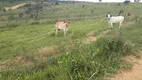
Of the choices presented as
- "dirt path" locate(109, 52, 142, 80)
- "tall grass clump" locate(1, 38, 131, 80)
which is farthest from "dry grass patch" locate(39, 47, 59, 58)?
"dirt path" locate(109, 52, 142, 80)

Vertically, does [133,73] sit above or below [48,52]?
above

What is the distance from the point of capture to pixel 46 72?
625cm

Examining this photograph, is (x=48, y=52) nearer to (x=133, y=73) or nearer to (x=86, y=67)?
(x=86, y=67)

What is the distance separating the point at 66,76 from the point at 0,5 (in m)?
57.4

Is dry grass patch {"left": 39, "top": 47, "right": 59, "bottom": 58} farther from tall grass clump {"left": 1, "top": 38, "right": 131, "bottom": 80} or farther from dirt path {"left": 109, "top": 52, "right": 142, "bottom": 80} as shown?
dirt path {"left": 109, "top": 52, "right": 142, "bottom": 80}

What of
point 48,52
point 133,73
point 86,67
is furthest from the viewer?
point 48,52

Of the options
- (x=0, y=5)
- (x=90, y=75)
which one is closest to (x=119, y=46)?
(x=90, y=75)

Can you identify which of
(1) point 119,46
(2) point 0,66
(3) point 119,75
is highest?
(1) point 119,46

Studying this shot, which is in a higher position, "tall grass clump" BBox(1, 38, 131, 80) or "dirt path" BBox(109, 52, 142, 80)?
"tall grass clump" BBox(1, 38, 131, 80)

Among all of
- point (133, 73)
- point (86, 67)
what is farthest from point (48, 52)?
point (133, 73)

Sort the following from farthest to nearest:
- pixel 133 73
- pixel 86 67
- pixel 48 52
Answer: pixel 48 52, pixel 133 73, pixel 86 67

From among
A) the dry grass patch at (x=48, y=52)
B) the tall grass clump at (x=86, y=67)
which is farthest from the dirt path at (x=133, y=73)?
the dry grass patch at (x=48, y=52)

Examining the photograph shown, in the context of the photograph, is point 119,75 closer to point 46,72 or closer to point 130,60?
point 130,60

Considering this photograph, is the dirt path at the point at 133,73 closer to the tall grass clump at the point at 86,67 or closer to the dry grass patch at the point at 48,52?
the tall grass clump at the point at 86,67
